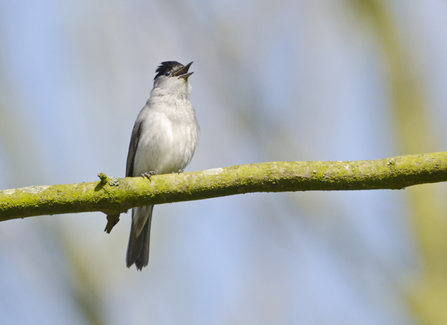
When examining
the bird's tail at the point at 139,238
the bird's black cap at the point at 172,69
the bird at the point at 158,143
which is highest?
the bird's black cap at the point at 172,69

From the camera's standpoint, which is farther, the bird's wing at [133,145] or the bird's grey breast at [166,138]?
the bird's wing at [133,145]

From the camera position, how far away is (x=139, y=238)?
660 cm

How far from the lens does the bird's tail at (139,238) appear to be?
6.45 meters

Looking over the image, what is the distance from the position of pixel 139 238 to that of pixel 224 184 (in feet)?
10.8

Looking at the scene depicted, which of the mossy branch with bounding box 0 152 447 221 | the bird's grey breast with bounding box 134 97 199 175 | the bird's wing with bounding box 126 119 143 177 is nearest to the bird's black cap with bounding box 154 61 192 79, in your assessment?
the bird's grey breast with bounding box 134 97 199 175

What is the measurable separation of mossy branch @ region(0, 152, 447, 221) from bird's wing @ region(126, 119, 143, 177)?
282 centimetres

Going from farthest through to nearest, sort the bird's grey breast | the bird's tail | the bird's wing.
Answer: the bird's wing
the bird's tail
the bird's grey breast

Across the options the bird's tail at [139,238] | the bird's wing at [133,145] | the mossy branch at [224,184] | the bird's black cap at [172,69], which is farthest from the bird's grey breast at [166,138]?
the mossy branch at [224,184]

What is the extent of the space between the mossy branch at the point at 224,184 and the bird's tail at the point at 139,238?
2.75m

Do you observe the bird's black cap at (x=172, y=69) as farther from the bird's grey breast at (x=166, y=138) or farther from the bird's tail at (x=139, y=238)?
the bird's tail at (x=139, y=238)

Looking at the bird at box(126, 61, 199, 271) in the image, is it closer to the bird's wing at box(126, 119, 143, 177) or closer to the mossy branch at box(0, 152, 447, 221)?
the bird's wing at box(126, 119, 143, 177)

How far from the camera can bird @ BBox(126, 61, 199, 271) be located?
6.25 meters

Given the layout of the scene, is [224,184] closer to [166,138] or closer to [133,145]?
[166,138]

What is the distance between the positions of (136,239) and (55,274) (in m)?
1.63
